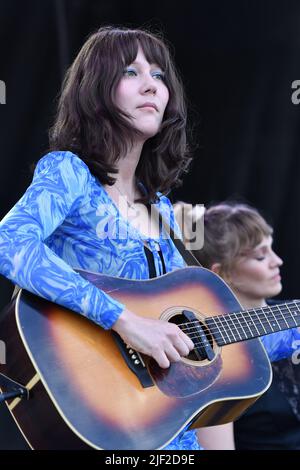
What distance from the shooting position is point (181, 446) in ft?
6.94

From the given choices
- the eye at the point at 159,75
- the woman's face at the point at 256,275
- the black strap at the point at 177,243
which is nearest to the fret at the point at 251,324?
the black strap at the point at 177,243

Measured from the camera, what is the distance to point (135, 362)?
1.92 meters

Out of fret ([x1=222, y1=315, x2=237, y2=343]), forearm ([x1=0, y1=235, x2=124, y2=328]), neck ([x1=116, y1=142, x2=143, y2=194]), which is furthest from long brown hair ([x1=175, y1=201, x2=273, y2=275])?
forearm ([x1=0, y1=235, x2=124, y2=328])

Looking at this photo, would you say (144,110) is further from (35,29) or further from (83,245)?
(35,29)

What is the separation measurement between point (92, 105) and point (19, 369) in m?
0.85

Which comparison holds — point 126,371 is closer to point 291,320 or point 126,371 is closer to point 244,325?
point 244,325

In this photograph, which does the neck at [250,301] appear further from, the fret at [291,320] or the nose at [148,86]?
the nose at [148,86]

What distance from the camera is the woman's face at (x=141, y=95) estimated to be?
2.20m

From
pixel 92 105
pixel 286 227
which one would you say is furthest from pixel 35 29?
pixel 286 227

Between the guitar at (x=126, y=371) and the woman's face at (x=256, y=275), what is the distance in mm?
1131

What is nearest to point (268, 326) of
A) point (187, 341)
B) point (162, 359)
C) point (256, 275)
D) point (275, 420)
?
point (187, 341)

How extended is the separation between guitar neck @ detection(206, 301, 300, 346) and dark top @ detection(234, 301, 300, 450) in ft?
2.58

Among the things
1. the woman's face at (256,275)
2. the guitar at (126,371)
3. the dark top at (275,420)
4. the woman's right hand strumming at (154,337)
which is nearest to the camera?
the guitar at (126,371)

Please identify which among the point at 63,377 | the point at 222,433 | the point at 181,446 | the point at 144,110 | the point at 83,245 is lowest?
the point at 222,433
